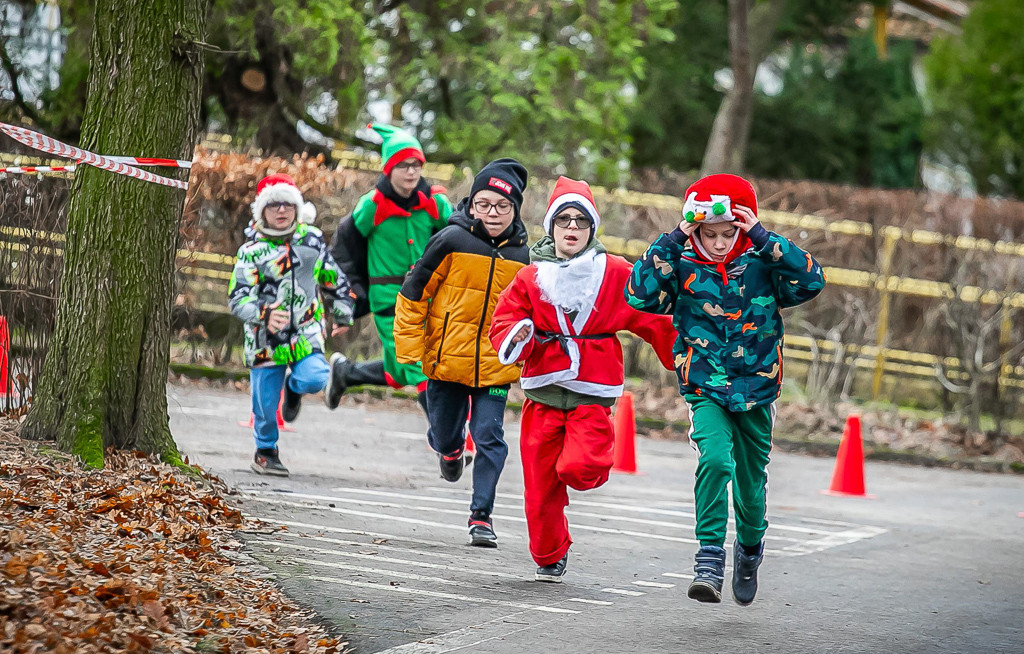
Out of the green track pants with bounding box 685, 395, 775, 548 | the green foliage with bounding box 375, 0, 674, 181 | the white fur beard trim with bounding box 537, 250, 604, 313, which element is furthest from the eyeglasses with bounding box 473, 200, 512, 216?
the green foliage with bounding box 375, 0, 674, 181

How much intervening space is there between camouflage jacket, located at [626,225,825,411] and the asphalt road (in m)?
1.03

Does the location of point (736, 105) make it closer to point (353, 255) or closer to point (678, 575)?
point (353, 255)

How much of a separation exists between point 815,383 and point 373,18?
7.85 metres

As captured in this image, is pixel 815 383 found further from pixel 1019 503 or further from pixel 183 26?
pixel 183 26

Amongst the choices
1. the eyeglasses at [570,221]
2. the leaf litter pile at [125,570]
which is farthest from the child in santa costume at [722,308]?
the leaf litter pile at [125,570]

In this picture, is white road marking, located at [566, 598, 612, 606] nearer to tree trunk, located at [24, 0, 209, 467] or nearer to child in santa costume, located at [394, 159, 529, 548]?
child in santa costume, located at [394, 159, 529, 548]

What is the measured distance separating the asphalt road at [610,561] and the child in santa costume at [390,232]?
3.86ft

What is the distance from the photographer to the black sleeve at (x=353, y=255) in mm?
10172

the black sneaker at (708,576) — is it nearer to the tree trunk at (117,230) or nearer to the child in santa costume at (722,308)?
the child in santa costume at (722,308)

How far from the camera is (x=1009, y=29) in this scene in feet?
97.1

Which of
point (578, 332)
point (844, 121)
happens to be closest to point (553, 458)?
point (578, 332)

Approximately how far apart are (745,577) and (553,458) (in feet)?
3.40

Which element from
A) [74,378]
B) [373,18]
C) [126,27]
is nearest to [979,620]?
[74,378]

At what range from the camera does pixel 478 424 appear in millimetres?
7840
